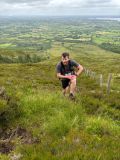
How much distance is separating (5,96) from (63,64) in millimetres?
4026

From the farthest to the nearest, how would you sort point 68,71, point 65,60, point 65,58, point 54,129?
point 68,71 → point 65,60 → point 65,58 → point 54,129

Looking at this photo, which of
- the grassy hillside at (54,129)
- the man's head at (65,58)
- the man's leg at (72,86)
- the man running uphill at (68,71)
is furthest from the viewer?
the man running uphill at (68,71)

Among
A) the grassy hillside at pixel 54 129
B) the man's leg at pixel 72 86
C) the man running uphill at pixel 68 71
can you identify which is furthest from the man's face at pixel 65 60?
the grassy hillside at pixel 54 129

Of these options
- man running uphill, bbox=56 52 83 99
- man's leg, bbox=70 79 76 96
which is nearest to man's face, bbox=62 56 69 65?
man running uphill, bbox=56 52 83 99

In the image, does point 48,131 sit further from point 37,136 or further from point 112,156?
point 112,156

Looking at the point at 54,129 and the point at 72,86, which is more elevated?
the point at 54,129

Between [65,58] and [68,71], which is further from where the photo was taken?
[68,71]

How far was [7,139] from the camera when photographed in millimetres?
8562

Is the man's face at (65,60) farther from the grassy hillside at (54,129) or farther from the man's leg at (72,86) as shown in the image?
the grassy hillside at (54,129)

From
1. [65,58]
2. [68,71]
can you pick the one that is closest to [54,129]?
[65,58]

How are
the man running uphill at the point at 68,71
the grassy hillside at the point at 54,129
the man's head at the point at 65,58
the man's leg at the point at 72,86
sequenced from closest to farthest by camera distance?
the grassy hillside at the point at 54,129
the man's head at the point at 65,58
the man's leg at the point at 72,86
the man running uphill at the point at 68,71

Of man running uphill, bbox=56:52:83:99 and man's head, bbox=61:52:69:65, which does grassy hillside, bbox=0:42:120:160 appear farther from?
man's head, bbox=61:52:69:65

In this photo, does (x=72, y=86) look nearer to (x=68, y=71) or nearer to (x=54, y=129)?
(x=68, y=71)

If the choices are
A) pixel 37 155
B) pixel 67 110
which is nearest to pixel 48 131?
pixel 67 110
